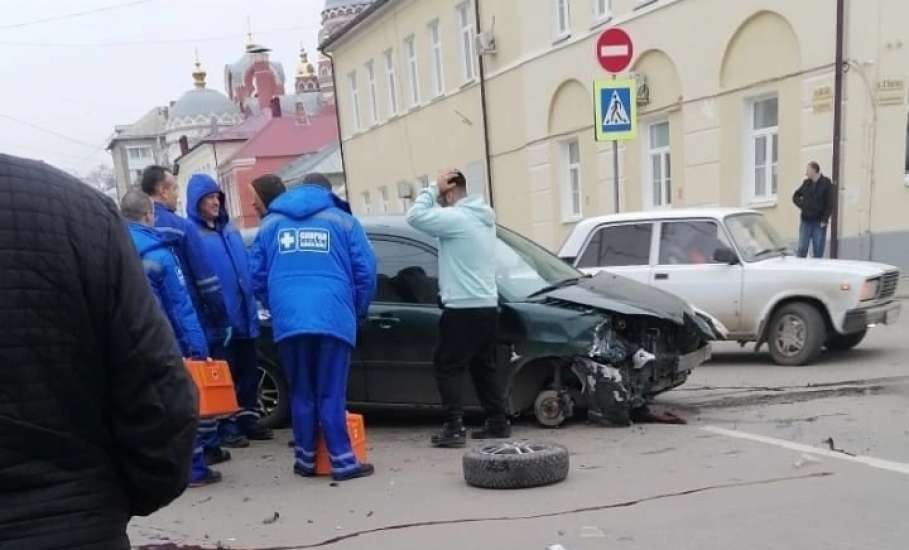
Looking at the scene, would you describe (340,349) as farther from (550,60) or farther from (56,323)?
(550,60)

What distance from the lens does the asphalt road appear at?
4020mm

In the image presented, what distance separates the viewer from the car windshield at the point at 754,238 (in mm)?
8445

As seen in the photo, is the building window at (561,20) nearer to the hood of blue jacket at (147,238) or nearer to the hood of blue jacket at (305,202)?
the hood of blue jacket at (305,202)

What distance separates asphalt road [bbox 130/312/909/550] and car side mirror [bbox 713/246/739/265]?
2096mm

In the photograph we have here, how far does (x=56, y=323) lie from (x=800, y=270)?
7577 mm

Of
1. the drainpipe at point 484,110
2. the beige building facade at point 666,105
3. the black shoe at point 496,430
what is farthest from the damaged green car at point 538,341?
the drainpipe at point 484,110

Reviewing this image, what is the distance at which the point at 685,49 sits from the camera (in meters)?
16.5

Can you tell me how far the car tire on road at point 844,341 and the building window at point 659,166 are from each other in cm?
931

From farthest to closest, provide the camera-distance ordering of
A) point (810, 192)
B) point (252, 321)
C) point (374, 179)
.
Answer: point (374, 179) < point (810, 192) < point (252, 321)

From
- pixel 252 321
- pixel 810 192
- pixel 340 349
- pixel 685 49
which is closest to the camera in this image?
pixel 340 349

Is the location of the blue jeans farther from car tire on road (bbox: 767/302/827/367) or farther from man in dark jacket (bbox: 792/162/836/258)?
car tire on road (bbox: 767/302/827/367)

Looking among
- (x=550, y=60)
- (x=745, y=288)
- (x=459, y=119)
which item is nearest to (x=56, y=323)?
(x=745, y=288)

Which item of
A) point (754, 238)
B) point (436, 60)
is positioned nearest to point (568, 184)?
point (436, 60)

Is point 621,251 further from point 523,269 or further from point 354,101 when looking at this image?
point 354,101
